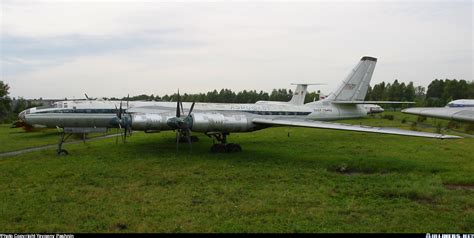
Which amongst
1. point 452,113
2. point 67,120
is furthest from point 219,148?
point 452,113

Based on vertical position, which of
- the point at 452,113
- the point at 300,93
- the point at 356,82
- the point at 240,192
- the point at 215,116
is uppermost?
the point at 356,82

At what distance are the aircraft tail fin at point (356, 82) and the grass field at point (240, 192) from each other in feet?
30.9

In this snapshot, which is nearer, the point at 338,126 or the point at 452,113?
the point at 452,113

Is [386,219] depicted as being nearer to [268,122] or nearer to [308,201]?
[308,201]

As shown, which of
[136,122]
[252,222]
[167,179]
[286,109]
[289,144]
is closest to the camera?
[252,222]

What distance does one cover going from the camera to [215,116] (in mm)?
16047

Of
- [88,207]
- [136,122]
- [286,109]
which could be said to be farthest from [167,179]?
[286,109]

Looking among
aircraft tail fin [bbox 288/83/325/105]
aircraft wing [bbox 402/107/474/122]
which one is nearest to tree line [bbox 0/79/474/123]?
aircraft tail fin [bbox 288/83/325/105]

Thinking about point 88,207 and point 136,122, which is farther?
point 136,122

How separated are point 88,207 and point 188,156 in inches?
312

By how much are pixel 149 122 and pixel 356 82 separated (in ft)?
54.8

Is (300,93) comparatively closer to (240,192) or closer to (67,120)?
(67,120)

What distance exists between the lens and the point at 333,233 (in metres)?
7.07

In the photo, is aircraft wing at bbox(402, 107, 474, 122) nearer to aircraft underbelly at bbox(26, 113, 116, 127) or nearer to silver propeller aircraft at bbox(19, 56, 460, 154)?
silver propeller aircraft at bbox(19, 56, 460, 154)
